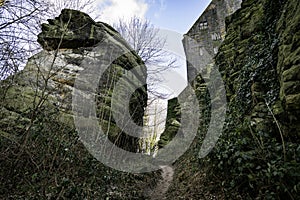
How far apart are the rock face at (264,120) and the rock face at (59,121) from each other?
2.33 m

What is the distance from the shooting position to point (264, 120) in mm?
3443

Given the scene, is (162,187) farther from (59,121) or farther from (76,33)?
(76,33)

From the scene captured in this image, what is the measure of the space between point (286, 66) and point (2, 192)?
5077 millimetres

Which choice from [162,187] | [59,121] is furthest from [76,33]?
[162,187]

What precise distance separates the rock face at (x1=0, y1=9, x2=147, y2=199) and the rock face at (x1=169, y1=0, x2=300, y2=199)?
7.65ft

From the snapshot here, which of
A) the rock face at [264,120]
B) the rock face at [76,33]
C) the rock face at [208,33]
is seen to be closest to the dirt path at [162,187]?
the rock face at [264,120]

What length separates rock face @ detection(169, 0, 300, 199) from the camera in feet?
8.54

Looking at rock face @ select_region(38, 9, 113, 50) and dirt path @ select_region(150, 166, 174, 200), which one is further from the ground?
rock face @ select_region(38, 9, 113, 50)

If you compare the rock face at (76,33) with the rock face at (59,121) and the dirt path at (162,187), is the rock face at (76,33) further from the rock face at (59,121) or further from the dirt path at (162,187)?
the dirt path at (162,187)

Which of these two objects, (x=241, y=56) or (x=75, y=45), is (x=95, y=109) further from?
(x=241, y=56)

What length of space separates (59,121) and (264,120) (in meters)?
4.78

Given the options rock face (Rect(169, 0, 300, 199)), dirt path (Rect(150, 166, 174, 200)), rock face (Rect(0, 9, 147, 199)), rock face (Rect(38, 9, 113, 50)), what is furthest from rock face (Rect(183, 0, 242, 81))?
rock face (Rect(169, 0, 300, 199))

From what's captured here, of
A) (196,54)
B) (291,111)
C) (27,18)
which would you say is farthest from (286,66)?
(196,54)

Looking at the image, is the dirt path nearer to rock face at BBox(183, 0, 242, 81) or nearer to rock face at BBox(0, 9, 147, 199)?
rock face at BBox(0, 9, 147, 199)
